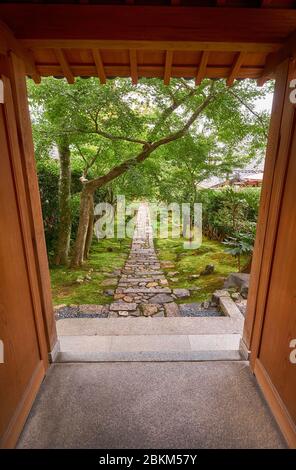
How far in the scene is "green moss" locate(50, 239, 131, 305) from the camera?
6050mm

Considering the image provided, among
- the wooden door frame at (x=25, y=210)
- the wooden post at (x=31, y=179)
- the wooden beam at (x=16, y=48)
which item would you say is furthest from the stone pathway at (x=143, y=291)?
the wooden beam at (x=16, y=48)

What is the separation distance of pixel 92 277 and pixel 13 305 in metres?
5.56

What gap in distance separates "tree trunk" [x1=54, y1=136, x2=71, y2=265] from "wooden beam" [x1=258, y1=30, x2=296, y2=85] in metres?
6.65

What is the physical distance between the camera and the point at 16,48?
7.02 ft

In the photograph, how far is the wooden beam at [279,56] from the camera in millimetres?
2035

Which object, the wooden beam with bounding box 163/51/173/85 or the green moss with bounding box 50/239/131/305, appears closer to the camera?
the wooden beam with bounding box 163/51/173/85

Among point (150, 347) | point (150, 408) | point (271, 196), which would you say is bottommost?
point (150, 347)

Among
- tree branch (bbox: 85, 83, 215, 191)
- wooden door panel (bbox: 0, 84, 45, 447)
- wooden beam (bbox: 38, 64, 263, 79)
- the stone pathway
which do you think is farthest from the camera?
tree branch (bbox: 85, 83, 215, 191)

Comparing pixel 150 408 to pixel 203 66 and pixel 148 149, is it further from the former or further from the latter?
pixel 148 149

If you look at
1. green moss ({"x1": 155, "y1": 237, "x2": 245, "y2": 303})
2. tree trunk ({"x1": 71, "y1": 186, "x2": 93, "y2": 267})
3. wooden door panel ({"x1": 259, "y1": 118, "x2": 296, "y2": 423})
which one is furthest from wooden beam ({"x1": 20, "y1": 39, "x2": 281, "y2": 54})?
tree trunk ({"x1": 71, "y1": 186, "x2": 93, "y2": 267})

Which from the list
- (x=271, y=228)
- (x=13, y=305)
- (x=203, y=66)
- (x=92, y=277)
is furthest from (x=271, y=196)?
(x=92, y=277)

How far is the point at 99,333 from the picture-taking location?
158 inches

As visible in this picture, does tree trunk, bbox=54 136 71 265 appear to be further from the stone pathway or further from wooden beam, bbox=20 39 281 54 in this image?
wooden beam, bbox=20 39 281 54

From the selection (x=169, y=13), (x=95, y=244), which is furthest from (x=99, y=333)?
(x=95, y=244)
